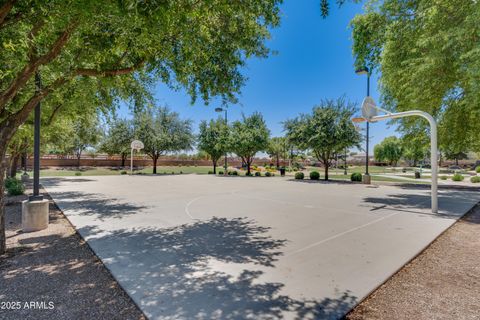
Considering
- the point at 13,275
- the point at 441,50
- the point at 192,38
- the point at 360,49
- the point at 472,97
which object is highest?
the point at 360,49

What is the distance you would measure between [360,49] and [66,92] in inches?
475

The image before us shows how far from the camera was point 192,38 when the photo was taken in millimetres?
5156

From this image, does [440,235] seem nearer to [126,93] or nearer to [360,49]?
[360,49]

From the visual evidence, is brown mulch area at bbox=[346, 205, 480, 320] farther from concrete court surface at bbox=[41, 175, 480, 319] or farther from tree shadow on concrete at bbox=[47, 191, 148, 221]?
tree shadow on concrete at bbox=[47, 191, 148, 221]

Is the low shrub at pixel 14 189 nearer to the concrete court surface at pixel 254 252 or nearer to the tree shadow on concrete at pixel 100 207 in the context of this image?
the tree shadow on concrete at pixel 100 207

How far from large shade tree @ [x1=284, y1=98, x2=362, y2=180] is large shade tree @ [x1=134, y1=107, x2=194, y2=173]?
1534 cm

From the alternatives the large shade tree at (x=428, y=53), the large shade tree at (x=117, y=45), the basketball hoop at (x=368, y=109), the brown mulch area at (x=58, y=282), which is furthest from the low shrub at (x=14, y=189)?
the large shade tree at (x=428, y=53)

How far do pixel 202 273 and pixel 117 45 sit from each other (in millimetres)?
4748

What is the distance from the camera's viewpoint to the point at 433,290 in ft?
11.3

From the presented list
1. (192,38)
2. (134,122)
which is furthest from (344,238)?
(134,122)

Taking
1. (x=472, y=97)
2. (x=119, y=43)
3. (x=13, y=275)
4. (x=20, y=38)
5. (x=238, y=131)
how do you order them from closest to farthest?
(x=13, y=275)
(x=20, y=38)
(x=119, y=43)
(x=472, y=97)
(x=238, y=131)

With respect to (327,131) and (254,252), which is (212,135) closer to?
(327,131)

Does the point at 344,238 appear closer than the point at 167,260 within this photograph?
No

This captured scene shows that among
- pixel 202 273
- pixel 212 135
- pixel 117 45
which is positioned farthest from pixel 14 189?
pixel 212 135
